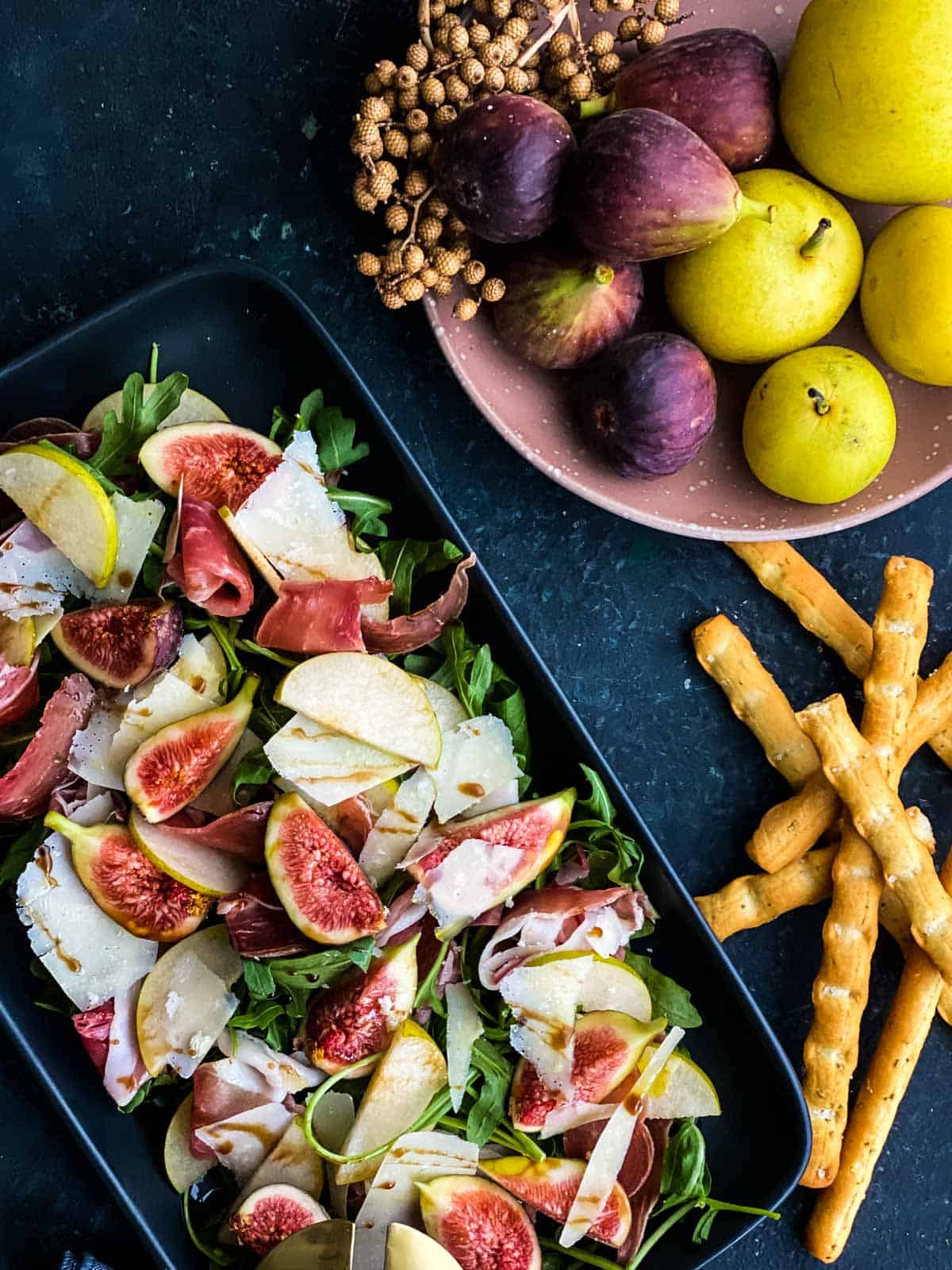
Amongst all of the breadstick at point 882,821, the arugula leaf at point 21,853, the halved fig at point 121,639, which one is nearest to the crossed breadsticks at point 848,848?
the breadstick at point 882,821

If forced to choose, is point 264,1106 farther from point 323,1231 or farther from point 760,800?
point 760,800

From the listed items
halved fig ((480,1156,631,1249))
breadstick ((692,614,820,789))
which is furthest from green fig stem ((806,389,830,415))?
halved fig ((480,1156,631,1249))

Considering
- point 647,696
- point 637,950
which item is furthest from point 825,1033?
point 647,696

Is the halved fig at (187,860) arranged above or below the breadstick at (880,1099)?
above

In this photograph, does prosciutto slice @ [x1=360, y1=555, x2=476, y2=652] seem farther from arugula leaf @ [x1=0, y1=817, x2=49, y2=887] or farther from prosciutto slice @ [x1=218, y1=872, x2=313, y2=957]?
arugula leaf @ [x1=0, y1=817, x2=49, y2=887]

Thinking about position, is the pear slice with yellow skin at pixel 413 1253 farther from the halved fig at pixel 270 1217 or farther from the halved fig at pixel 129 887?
the halved fig at pixel 129 887
